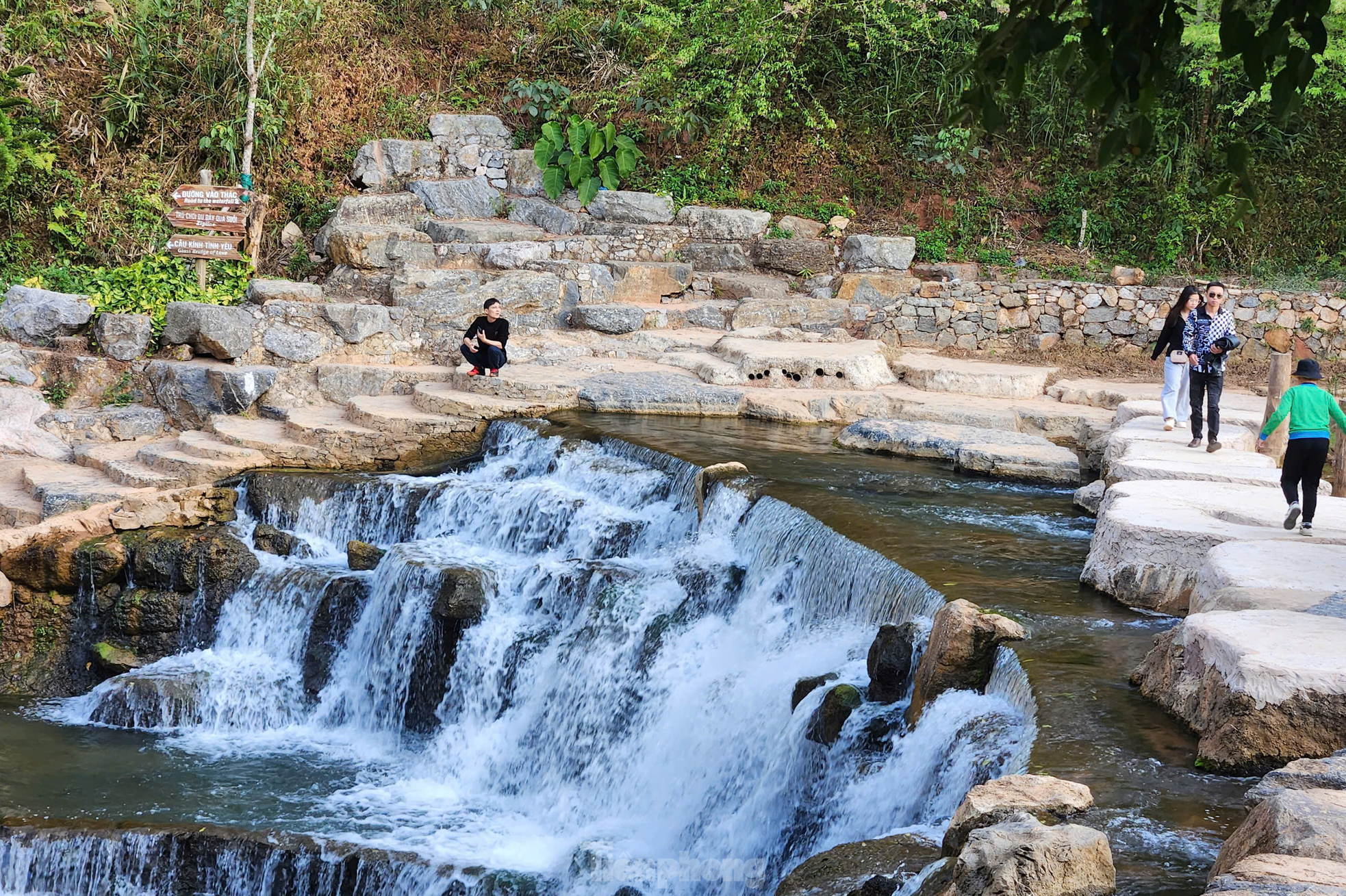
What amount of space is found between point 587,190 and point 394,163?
104 inches

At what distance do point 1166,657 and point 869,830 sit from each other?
1.65m

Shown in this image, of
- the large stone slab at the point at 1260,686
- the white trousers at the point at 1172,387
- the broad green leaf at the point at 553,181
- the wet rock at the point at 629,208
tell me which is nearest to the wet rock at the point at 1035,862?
the large stone slab at the point at 1260,686

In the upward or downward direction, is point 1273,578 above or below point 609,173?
below

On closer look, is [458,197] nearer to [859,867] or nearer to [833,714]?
[833,714]

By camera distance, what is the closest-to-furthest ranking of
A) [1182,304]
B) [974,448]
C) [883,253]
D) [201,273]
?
[1182,304] → [974,448] → [201,273] → [883,253]

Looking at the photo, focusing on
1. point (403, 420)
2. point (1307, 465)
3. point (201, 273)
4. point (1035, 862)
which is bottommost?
point (1035, 862)

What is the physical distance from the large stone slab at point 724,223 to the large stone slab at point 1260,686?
11605 mm

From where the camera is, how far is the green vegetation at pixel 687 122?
1525 centimetres

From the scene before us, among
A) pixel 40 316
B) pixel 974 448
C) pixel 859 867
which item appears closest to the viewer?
pixel 859 867

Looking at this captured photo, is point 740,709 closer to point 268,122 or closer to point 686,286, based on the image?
point 686,286

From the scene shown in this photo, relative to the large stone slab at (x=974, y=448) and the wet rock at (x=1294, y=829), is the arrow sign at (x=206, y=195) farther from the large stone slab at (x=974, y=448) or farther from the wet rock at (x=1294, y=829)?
the wet rock at (x=1294, y=829)

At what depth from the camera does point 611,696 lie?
807 cm

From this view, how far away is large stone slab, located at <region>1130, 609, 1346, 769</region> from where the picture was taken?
4.85 metres

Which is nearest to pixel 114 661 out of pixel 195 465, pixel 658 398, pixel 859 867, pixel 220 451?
pixel 195 465
